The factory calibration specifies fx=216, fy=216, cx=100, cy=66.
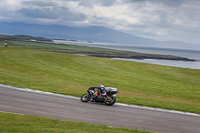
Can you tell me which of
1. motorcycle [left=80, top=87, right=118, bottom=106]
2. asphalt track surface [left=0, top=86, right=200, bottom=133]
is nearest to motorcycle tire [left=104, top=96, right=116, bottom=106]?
motorcycle [left=80, top=87, right=118, bottom=106]

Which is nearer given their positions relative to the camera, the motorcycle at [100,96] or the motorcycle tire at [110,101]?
the motorcycle tire at [110,101]

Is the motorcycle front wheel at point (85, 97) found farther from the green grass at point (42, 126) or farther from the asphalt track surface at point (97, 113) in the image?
the green grass at point (42, 126)

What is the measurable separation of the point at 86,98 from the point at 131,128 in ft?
18.7

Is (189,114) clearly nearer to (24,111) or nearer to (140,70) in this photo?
(24,111)

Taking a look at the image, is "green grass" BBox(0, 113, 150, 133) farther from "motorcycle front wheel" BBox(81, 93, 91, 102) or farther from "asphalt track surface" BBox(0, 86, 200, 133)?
"motorcycle front wheel" BBox(81, 93, 91, 102)

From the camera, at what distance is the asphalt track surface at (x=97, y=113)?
11683 mm

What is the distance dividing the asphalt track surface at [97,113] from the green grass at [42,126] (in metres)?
0.96

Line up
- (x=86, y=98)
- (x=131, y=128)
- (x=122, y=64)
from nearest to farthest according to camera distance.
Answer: (x=131, y=128) → (x=86, y=98) → (x=122, y=64)

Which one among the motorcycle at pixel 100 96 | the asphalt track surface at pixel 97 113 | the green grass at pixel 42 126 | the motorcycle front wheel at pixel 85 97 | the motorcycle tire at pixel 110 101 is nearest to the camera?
the green grass at pixel 42 126

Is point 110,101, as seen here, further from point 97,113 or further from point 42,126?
point 42,126

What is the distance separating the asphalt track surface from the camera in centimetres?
1168

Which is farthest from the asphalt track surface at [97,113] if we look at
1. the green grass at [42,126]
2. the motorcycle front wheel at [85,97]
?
the green grass at [42,126]

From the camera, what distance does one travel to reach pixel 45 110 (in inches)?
505

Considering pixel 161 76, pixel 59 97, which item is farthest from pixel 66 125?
pixel 161 76
